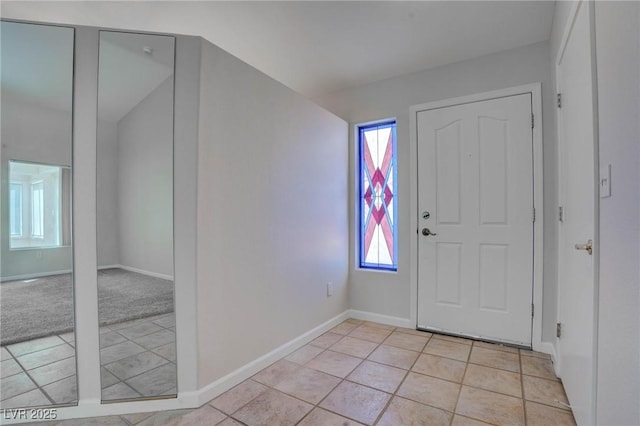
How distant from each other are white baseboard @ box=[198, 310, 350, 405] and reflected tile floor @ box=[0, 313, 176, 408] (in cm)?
21

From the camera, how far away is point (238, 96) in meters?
1.96

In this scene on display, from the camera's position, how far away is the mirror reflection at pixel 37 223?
1588mm

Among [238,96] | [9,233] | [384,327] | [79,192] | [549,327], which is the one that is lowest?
Answer: [384,327]

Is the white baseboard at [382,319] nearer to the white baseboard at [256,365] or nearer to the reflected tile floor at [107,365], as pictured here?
the white baseboard at [256,365]

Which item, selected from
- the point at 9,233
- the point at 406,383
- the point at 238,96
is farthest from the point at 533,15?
the point at 9,233

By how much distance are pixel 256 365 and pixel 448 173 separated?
2.20m

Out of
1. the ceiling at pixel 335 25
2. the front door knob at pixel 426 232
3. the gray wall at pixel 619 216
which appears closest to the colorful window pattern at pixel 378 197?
the front door knob at pixel 426 232

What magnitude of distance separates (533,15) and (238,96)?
6.87ft

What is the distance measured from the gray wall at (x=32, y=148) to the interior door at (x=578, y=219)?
2.53 m

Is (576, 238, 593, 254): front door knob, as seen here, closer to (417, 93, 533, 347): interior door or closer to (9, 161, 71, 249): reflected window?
(417, 93, 533, 347): interior door

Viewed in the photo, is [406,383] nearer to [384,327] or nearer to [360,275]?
→ [384,327]

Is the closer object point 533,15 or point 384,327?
point 533,15

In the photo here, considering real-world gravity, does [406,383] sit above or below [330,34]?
below

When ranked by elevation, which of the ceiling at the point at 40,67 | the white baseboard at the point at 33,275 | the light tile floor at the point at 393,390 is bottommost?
the light tile floor at the point at 393,390
